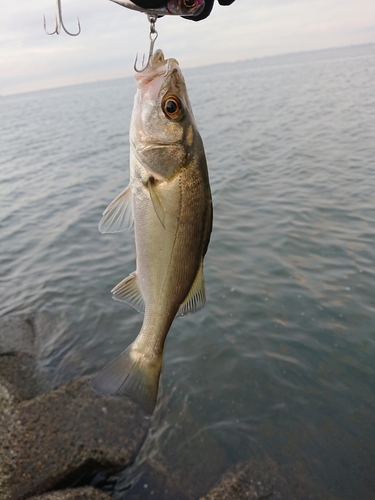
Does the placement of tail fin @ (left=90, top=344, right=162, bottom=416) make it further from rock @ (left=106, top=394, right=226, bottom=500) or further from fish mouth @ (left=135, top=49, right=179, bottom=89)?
rock @ (left=106, top=394, right=226, bottom=500)

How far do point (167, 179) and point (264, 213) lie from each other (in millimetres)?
9211

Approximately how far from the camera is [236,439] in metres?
5.27

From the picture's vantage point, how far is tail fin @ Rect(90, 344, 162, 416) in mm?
2838

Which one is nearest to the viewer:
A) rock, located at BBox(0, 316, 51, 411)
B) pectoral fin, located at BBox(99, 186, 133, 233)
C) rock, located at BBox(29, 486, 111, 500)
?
pectoral fin, located at BBox(99, 186, 133, 233)

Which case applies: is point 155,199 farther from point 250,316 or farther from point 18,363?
point 250,316

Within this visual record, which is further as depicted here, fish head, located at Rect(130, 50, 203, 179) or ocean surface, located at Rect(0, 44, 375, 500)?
ocean surface, located at Rect(0, 44, 375, 500)

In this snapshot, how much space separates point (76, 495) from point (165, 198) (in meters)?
3.27

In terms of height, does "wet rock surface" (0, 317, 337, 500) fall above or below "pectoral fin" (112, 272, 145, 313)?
below

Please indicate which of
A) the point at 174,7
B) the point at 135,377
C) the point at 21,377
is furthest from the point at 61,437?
the point at 174,7

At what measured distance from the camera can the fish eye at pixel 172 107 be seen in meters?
2.52

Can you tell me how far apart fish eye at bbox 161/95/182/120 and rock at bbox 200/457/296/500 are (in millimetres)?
3817

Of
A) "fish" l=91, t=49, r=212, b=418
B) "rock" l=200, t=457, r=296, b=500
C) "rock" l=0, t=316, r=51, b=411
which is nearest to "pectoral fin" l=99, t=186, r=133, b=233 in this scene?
"fish" l=91, t=49, r=212, b=418

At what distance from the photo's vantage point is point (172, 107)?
2.52 metres

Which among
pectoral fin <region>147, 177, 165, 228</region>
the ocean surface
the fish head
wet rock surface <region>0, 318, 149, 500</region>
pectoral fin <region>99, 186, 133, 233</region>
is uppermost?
the fish head
